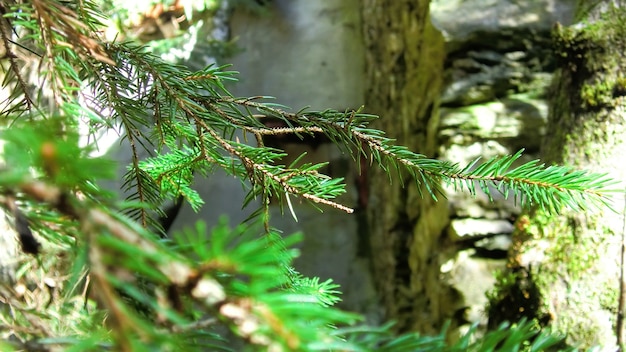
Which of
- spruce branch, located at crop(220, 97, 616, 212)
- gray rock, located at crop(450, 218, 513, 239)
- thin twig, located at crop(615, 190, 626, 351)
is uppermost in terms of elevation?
spruce branch, located at crop(220, 97, 616, 212)

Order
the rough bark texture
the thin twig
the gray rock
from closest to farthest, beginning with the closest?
the thin twig → the gray rock → the rough bark texture

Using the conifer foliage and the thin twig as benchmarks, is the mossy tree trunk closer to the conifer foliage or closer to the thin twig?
the thin twig

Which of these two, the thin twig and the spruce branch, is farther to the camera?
the thin twig

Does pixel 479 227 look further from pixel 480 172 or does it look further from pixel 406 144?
pixel 480 172

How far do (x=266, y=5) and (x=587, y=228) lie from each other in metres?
2.44

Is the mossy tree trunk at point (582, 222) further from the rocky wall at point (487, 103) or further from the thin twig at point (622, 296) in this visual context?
the rocky wall at point (487, 103)

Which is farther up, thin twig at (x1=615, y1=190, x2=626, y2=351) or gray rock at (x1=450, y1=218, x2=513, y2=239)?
thin twig at (x1=615, y1=190, x2=626, y2=351)

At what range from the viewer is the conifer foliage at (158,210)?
0.25m

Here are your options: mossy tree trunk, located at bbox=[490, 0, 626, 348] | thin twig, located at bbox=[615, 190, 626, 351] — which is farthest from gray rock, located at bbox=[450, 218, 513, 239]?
thin twig, located at bbox=[615, 190, 626, 351]

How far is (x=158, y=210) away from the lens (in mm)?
449

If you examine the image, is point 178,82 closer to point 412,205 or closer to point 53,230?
point 53,230

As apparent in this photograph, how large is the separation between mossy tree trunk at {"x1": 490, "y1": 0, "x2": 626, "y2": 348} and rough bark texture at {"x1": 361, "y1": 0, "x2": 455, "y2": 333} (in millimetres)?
593

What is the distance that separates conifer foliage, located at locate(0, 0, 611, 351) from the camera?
0.25 meters


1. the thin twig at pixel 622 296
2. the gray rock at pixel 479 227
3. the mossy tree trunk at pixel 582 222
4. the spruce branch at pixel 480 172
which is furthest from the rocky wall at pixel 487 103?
the spruce branch at pixel 480 172
